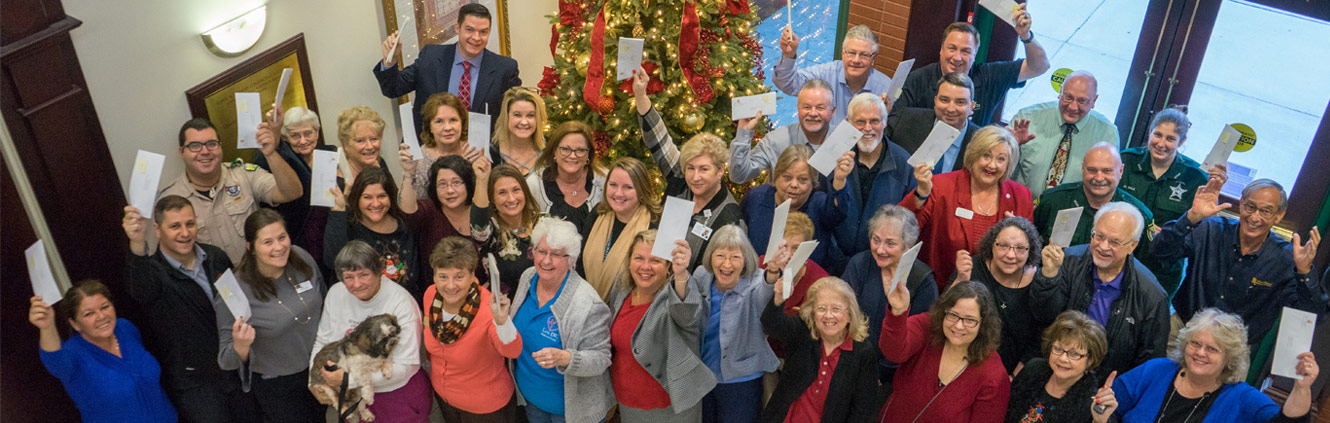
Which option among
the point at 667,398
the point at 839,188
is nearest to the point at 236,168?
the point at 667,398

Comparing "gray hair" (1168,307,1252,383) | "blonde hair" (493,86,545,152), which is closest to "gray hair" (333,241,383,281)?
"blonde hair" (493,86,545,152)

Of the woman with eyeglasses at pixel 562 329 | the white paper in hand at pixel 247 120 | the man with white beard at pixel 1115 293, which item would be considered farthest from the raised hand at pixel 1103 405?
the white paper in hand at pixel 247 120

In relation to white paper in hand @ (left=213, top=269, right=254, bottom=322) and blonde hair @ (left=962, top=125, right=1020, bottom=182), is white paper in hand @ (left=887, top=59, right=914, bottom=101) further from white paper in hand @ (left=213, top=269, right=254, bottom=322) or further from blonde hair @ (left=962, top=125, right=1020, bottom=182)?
white paper in hand @ (left=213, top=269, right=254, bottom=322)

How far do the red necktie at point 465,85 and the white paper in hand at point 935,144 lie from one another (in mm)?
2921

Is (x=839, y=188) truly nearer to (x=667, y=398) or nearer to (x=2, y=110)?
(x=667, y=398)

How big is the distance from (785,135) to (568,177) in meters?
1.29

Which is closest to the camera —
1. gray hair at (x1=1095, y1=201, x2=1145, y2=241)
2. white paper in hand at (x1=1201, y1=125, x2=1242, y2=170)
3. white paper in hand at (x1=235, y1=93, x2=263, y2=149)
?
gray hair at (x1=1095, y1=201, x2=1145, y2=241)

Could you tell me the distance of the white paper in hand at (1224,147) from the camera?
4.64 metres

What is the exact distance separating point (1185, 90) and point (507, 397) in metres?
4.89

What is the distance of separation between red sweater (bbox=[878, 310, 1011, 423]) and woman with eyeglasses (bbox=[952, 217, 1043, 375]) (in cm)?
34

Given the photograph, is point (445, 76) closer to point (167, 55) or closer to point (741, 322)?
point (167, 55)

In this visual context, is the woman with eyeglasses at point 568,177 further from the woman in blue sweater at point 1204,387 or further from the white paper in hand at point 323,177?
the woman in blue sweater at point 1204,387

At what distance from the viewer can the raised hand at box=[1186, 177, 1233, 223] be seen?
4527mm

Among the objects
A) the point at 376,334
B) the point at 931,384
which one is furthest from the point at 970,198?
the point at 376,334
